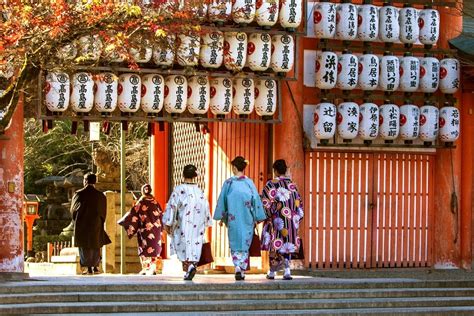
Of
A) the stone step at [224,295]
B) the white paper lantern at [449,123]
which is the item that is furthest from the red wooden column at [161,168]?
the stone step at [224,295]

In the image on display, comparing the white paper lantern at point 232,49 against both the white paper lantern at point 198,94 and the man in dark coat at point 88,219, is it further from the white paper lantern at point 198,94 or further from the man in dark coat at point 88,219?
the man in dark coat at point 88,219

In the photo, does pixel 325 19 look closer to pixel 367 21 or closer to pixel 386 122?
pixel 367 21

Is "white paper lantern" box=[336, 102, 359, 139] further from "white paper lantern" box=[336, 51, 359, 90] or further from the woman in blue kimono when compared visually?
the woman in blue kimono

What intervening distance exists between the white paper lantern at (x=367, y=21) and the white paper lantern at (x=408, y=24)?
54 centimetres

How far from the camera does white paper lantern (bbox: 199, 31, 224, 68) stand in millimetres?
20078

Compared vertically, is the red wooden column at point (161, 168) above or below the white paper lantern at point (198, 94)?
below

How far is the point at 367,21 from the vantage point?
838 inches

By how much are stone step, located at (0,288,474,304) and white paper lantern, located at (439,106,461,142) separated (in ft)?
13.1

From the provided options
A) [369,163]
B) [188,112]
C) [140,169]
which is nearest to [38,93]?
[188,112]

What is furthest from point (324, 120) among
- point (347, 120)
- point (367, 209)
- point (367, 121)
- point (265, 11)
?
point (265, 11)

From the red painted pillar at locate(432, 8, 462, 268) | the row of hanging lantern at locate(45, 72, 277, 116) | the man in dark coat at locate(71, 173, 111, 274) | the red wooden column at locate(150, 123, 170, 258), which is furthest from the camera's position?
the red wooden column at locate(150, 123, 170, 258)

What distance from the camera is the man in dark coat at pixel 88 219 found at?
2300 centimetres

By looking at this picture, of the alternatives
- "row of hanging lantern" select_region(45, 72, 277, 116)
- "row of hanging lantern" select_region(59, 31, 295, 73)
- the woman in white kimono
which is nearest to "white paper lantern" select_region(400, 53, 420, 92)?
"row of hanging lantern" select_region(59, 31, 295, 73)

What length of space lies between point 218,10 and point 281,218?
3.26m
